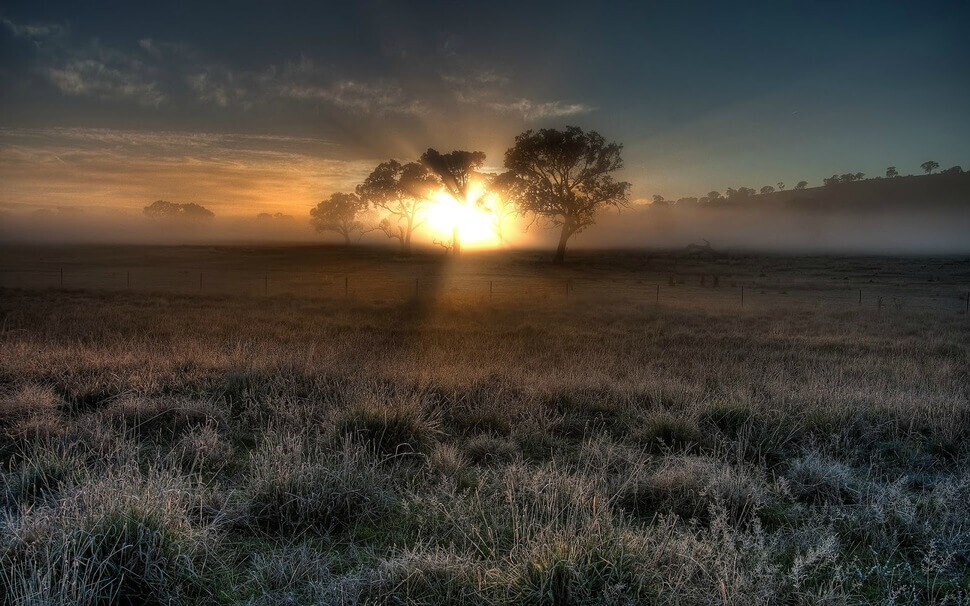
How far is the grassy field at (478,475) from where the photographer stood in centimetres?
352

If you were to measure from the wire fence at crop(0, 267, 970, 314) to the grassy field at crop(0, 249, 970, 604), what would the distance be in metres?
15.6

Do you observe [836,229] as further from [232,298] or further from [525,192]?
[232,298]

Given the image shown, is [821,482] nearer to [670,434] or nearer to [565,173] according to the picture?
[670,434]

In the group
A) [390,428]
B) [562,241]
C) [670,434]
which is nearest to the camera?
[390,428]

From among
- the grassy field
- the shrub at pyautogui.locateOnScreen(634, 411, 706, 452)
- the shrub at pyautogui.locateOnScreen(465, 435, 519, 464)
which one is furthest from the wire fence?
the shrub at pyautogui.locateOnScreen(465, 435, 519, 464)

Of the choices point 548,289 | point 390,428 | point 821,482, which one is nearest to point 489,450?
point 390,428

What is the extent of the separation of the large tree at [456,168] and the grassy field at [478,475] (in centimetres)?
4283

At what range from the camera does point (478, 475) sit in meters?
5.49

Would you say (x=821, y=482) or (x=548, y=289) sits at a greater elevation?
(x=548, y=289)

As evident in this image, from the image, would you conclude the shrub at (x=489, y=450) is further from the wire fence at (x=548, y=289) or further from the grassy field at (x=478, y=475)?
the wire fence at (x=548, y=289)

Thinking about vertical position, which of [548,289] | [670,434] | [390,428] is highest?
[548,289]

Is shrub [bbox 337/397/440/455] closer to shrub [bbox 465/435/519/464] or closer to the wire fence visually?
shrub [bbox 465/435/519/464]

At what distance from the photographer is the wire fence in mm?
30641

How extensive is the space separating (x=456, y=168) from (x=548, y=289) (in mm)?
24493
